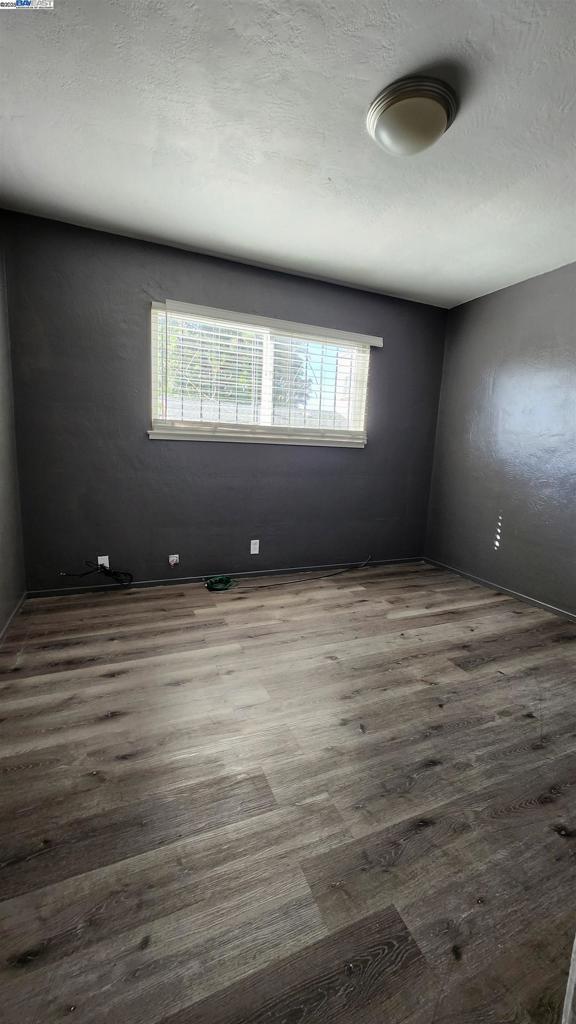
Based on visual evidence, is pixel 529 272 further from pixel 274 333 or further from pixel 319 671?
pixel 319 671

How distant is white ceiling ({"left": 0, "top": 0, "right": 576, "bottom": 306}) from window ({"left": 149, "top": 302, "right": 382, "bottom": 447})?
547 mm

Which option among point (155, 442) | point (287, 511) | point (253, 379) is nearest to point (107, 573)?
point (155, 442)

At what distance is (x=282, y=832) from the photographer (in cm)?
114

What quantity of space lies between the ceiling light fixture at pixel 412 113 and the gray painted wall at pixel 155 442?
1594 mm

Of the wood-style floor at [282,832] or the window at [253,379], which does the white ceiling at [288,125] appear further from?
the wood-style floor at [282,832]

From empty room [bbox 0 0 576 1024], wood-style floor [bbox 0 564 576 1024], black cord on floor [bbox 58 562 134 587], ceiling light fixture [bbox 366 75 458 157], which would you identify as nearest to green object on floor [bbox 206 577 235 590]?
empty room [bbox 0 0 576 1024]

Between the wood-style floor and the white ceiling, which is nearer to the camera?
the wood-style floor

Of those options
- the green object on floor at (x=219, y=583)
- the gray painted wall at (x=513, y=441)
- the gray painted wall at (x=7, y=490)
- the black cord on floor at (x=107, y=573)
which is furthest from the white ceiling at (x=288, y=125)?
the green object on floor at (x=219, y=583)

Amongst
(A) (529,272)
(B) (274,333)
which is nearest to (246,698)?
(B) (274,333)

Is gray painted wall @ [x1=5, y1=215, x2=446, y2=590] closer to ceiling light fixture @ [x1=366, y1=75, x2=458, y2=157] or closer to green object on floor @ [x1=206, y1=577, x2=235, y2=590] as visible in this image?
green object on floor @ [x1=206, y1=577, x2=235, y2=590]

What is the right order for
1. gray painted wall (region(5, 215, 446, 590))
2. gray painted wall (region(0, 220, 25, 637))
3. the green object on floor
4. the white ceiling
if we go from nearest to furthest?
1. the white ceiling
2. gray painted wall (region(0, 220, 25, 637))
3. gray painted wall (region(5, 215, 446, 590))
4. the green object on floor

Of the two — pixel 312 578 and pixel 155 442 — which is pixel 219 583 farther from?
pixel 155 442

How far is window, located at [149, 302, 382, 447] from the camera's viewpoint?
2.86 metres

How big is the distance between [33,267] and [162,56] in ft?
5.25
